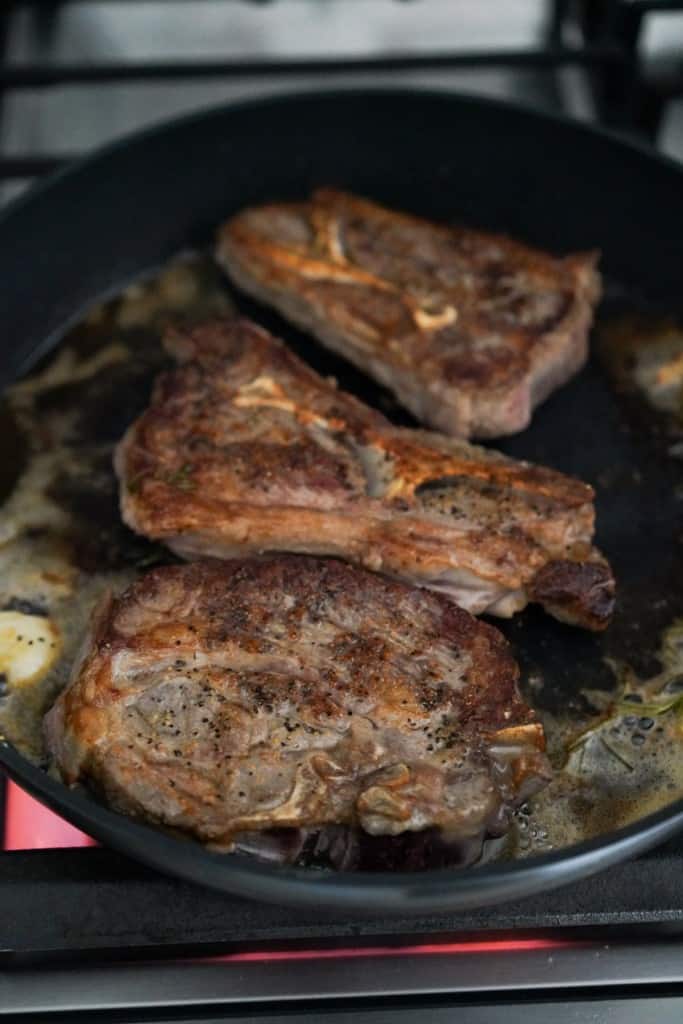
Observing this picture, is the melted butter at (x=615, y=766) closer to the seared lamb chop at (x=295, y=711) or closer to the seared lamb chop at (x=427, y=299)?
the seared lamb chop at (x=295, y=711)

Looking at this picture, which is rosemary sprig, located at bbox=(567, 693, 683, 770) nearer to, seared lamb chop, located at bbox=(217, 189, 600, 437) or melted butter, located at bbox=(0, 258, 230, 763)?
seared lamb chop, located at bbox=(217, 189, 600, 437)

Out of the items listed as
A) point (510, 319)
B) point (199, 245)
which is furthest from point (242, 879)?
point (199, 245)

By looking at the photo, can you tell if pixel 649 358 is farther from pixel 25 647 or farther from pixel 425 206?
pixel 25 647

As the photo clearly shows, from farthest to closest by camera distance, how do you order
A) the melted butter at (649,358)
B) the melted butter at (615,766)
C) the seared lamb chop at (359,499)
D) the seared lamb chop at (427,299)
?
the melted butter at (649,358) < the seared lamb chop at (427,299) < the seared lamb chop at (359,499) < the melted butter at (615,766)

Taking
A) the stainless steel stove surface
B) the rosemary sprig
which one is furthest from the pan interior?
the stainless steel stove surface

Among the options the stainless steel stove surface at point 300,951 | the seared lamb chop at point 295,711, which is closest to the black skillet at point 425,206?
the seared lamb chop at point 295,711

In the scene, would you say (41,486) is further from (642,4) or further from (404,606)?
(642,4)
